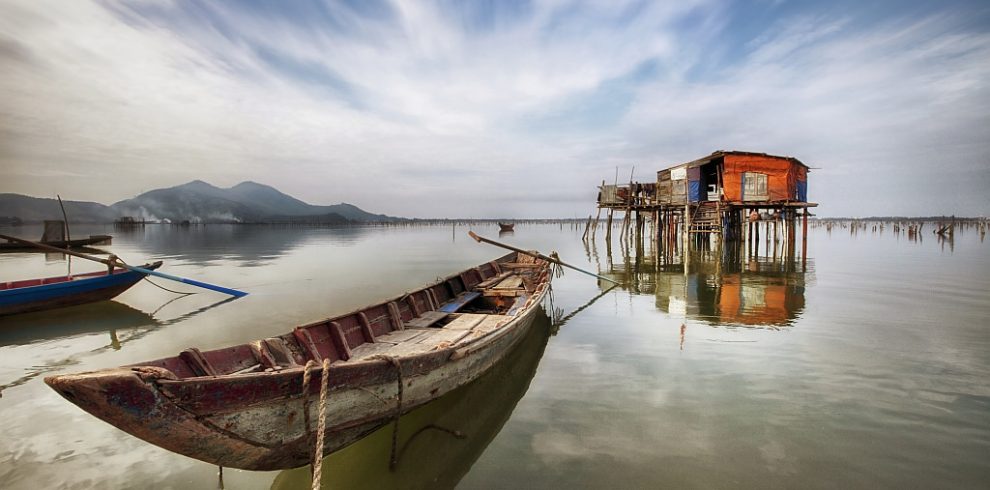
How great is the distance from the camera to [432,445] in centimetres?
549

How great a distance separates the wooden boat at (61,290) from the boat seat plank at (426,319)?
37.8ft

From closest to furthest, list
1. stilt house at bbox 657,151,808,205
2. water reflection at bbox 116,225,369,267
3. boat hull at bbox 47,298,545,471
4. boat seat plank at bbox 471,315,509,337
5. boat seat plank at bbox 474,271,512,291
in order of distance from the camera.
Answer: boat hull at bbox 47,298,545,471, boat seat plank at bbox 471,315,509,337, boat seat plank at bbox 474,271,512,291, stilt house at bbox 657,151,808,205, water reflection at bbox 116,225,369,267

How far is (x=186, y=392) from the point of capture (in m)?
3.30

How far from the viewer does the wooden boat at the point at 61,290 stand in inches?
453

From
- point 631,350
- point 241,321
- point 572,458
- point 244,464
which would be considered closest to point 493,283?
point 631,350

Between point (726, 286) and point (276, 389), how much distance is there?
16.7 m

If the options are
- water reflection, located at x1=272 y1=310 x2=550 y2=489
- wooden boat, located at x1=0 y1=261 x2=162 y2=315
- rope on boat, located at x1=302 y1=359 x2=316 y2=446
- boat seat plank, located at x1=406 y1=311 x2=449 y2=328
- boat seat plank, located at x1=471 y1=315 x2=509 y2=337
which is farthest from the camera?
wooden boat, located at x1=0 y1=261 x2=162 y2=315

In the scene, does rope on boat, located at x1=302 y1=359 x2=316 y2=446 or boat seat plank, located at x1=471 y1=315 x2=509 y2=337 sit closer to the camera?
rope on boat, located at x1=302 y1=359 x2=316 y2=446

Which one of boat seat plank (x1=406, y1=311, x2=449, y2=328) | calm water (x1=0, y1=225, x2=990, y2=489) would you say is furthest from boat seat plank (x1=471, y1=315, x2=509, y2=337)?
boat seat plank (x1=406, y1=311, x2=449, y2=328)

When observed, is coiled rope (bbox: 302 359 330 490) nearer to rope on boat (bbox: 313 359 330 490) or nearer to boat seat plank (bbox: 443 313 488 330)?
rope on boat (bbox: 313 359 330 490)

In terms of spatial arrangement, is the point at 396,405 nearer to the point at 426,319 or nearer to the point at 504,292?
the point at 426,319

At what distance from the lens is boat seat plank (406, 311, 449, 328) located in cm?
851

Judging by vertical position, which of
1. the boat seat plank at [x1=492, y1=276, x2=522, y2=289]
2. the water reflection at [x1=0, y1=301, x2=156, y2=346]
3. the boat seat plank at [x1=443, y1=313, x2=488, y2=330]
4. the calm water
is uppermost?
the boat seat plank at [x1=492, y1=276, x2=522, y2=289]

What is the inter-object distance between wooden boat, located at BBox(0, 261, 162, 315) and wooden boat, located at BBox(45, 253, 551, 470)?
38.2ft
